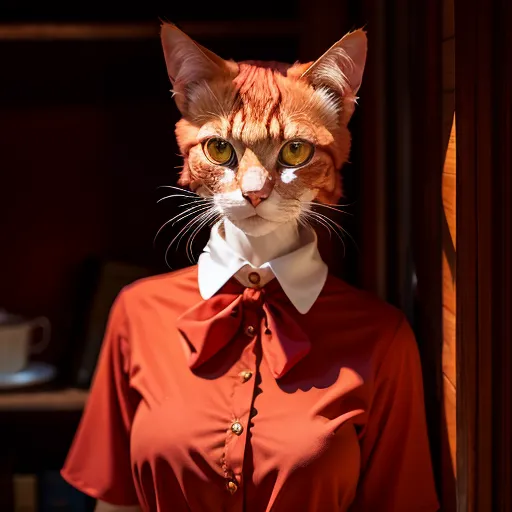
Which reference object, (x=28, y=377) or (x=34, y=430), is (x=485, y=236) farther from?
(x=34, y=430)

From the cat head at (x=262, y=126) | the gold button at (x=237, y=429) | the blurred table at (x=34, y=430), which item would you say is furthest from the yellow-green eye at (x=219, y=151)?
the blurred table at (x=34, y=430)

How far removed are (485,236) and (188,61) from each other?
1.45ft

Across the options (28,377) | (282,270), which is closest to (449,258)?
(282,270)

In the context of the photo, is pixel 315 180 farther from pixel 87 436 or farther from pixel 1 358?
pixel 1 358

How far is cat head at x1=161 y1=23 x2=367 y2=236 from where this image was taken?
1.14 metres

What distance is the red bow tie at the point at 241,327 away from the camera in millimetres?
1217

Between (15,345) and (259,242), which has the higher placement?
(259,242)

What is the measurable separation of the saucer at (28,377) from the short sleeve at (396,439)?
0.58 m

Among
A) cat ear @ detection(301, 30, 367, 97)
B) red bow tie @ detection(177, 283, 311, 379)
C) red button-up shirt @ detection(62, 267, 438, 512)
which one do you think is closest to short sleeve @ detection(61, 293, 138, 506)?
red button-up shirt @ detection(62, 267, 438, 512)

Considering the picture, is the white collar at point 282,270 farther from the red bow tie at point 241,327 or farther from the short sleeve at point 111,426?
the short sleeve at point 111,426

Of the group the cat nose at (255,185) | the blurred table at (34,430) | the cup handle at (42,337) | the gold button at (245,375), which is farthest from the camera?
the cup handle at (42,337)

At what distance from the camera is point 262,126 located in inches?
44.9

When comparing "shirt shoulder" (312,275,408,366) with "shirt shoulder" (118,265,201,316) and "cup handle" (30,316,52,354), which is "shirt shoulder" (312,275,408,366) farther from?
"cup handle" (30,316,52,354)

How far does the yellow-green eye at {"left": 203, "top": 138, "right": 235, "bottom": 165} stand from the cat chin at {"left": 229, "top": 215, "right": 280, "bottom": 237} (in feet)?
0.26
